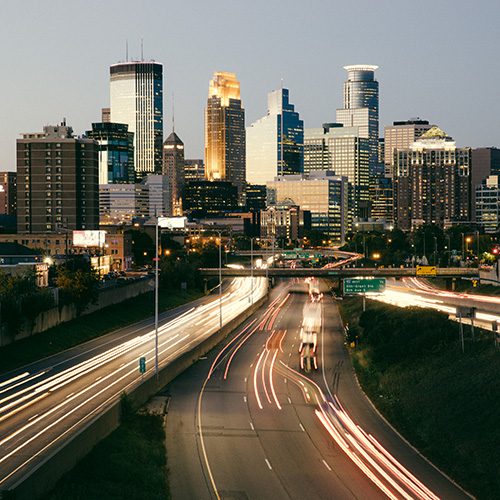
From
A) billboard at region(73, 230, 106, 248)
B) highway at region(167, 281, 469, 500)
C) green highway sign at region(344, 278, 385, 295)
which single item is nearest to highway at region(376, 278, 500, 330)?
green highway sign at region(344, 278, 385, 295)

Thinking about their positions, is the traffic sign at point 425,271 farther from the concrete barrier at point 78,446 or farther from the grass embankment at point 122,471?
the grass embankment at point 122,471

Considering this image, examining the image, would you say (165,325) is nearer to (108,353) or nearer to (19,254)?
(108,353)

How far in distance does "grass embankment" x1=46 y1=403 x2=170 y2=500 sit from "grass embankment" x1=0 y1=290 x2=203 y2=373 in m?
26.0

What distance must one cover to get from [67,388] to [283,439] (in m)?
18.4

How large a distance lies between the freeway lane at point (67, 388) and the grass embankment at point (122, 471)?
190 cm

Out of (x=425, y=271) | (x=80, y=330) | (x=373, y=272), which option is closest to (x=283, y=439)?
(x=80, y=330)

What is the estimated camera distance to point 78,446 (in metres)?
41.4

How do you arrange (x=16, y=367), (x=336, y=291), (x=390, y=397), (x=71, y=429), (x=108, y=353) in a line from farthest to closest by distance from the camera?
(x=336, y=291)
(x=108, y=353)
(x=16, y=367)
(x=390, y=397)
(x=71, y=429)

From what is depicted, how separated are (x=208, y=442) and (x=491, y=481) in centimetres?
1569

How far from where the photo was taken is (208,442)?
4891 cm

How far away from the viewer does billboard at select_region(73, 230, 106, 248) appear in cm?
18175

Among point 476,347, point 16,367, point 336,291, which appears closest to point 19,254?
point 336,291

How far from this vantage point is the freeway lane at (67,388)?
43312 mm

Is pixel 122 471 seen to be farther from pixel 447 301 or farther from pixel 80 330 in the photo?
pixel 447 301
